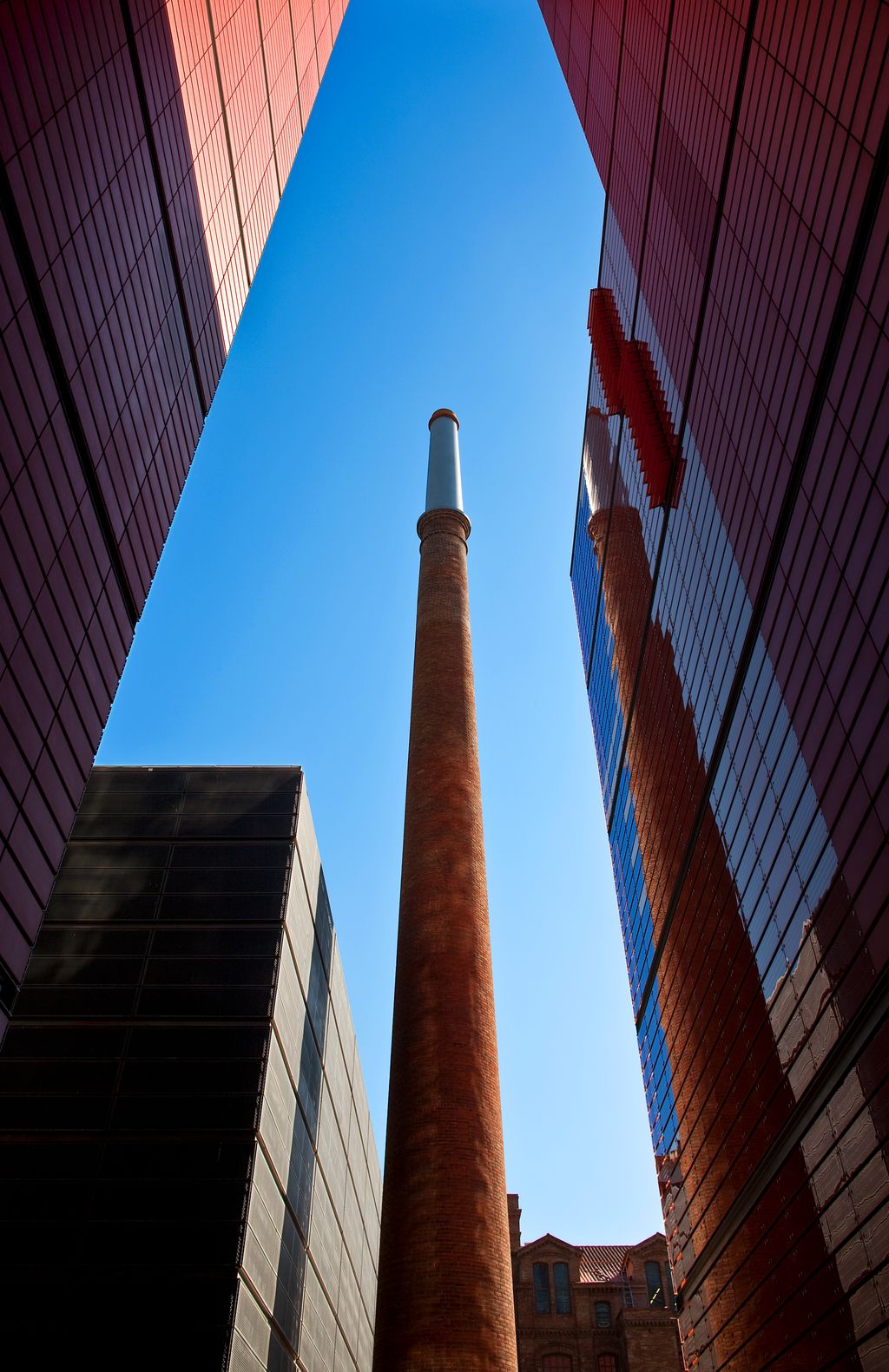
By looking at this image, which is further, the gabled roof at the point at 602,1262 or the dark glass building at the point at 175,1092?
the gabled roof at the point at 602,1262

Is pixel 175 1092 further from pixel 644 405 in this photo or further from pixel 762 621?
pixel 644 405

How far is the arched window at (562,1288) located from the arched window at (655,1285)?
9.43ft

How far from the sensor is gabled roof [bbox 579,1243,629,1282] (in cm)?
3709

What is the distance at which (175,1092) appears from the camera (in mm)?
12992

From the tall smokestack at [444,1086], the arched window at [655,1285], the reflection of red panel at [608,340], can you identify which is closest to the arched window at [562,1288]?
the arched window at [655,1285]

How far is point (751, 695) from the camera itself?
14.0 metres

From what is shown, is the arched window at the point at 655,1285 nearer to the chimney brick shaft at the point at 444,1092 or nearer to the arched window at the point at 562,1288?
the arched window at the point at 562,1288

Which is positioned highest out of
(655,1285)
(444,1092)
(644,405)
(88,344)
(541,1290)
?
(644,405)

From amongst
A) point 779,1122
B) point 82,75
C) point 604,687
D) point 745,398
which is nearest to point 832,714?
point 745,398

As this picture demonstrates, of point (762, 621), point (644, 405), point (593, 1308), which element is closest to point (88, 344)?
point (762, 621)

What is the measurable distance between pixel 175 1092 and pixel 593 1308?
2980 centimetres

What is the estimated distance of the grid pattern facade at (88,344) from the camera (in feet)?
23.7

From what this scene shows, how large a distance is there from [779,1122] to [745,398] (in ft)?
31.4

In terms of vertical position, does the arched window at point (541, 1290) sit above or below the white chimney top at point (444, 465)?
below
